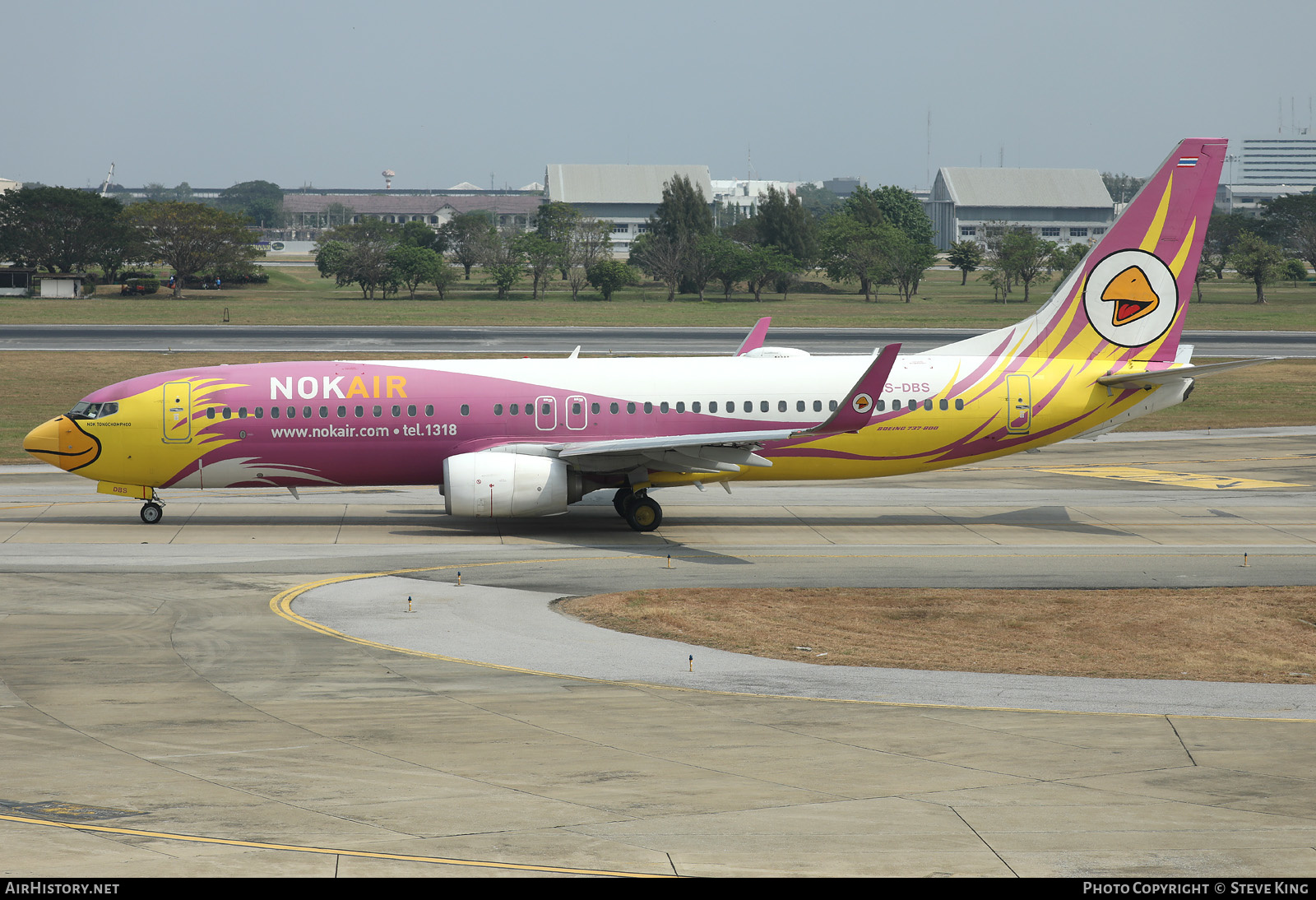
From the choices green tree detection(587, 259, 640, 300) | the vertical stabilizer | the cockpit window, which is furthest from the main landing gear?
green tree detection(587, 259, 640, 300)

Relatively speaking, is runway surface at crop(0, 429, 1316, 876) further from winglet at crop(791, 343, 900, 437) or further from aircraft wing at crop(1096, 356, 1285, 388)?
aircraft wing at crop(1096, 356, 1285, 388)

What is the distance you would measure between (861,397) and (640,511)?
21.4 feet

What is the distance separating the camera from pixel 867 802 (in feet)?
47.1

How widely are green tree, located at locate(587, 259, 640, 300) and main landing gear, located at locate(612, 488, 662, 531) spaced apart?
102 metres

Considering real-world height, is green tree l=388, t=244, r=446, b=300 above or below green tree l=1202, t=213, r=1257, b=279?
below

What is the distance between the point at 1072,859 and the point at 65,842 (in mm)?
10038

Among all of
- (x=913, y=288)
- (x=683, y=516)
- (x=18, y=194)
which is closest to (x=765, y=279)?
(x=913, y=288)

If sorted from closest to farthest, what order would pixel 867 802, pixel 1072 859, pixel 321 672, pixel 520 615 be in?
pixel 1072 859 → pixel 867 802 → pixel 321 672 → pixel 520 615

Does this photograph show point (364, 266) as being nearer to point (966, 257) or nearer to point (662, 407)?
point (966, 257)

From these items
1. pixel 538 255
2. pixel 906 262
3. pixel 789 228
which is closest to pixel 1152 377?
pixel 906 262

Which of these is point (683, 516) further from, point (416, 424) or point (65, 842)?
point (65, 842)

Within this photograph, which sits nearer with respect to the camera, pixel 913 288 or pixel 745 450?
pixel 745 450

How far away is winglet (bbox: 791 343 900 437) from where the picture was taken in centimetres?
2988

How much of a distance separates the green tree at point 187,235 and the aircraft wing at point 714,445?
116348mm
